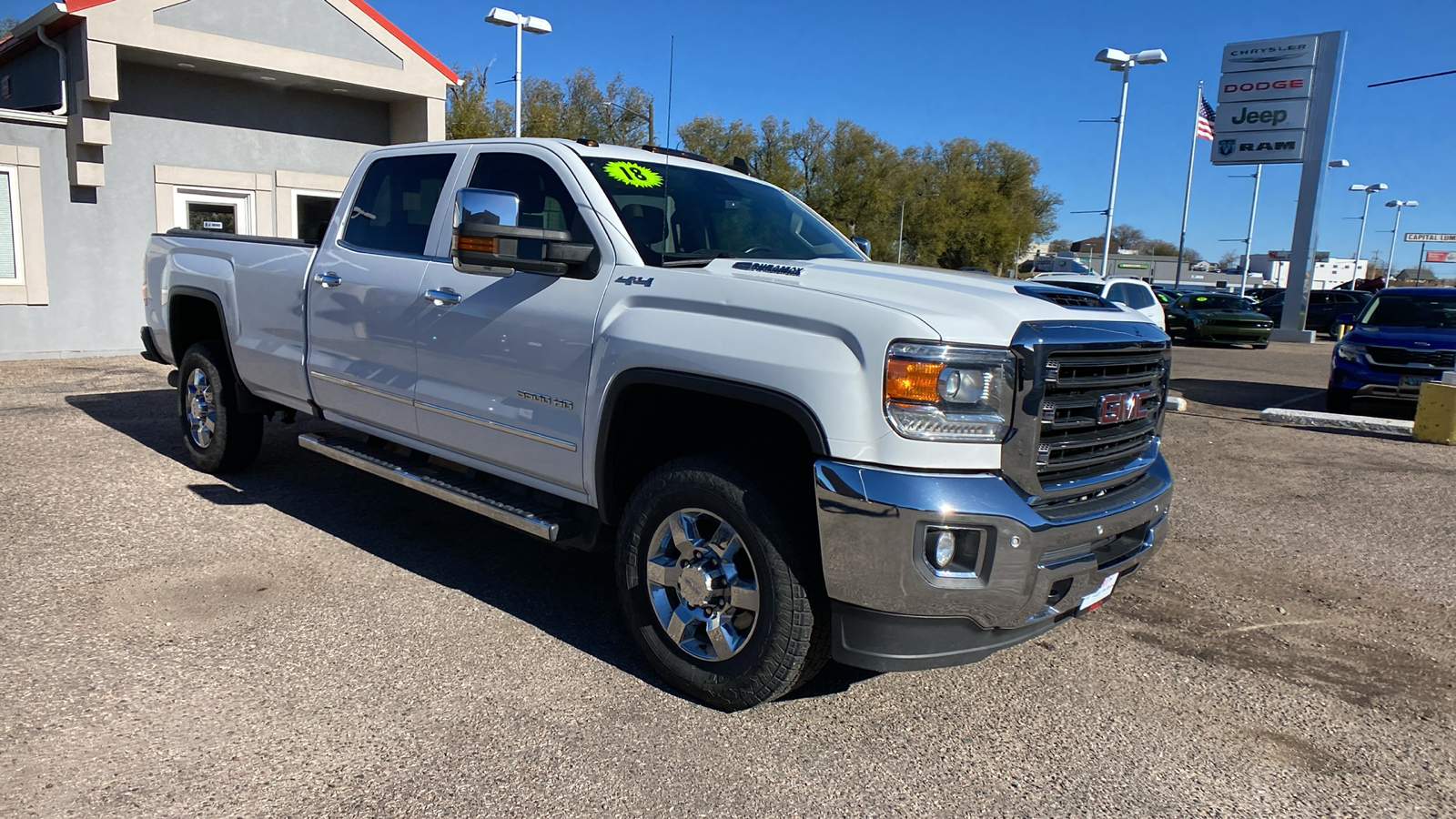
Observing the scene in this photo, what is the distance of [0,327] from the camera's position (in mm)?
11625

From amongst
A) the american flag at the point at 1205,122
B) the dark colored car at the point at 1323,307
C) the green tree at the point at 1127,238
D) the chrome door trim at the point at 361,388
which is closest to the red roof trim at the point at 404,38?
the chrome door trim at the point at 361,388

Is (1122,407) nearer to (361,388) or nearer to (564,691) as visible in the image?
(564,691)

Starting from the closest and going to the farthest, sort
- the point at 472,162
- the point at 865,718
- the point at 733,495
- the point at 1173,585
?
1. the point at 733,495
2. the point at 865,718
3. the point at 472,162
4. the point at 1173,585

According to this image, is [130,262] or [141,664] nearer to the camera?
[141,664]

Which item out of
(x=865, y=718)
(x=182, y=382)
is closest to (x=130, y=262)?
(x=182, y=382)

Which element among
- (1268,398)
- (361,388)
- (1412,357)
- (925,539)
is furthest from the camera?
(1268,398)

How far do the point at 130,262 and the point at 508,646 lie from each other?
1135 cm

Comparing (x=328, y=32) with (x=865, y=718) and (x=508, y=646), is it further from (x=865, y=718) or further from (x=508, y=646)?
(x=865, y=718)

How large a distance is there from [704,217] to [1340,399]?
10.9 m

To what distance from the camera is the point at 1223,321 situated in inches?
966

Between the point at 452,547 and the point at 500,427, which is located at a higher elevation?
the point at 500,427

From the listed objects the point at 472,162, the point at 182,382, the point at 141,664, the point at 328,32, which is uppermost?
the point at 328,32

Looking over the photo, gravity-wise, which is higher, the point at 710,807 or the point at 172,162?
the point at 172,162

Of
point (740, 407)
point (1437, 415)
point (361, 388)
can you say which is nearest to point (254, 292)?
point (361, 388)
